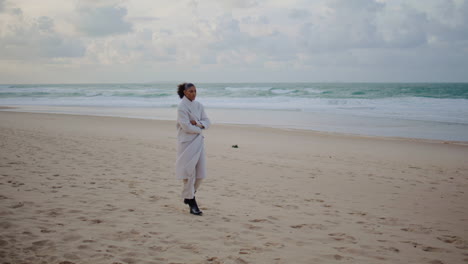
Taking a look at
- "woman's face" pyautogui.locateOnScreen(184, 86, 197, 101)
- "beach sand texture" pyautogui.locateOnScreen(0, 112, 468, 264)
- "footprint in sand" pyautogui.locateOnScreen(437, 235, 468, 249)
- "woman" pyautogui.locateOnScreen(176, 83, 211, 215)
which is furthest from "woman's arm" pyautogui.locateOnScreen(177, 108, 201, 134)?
"footprint in sand" pyautogui.locateOnScreen(437, 235, 468, 249)

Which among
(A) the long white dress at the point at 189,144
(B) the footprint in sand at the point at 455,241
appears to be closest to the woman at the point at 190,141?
(A) the long white dress at the point at 189,144

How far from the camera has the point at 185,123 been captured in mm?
4066

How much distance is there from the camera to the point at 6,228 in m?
3.45

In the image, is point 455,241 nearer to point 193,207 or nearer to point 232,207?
point 232,207

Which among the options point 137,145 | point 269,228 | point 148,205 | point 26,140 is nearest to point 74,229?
point 148,205

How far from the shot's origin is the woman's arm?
4.07 meters

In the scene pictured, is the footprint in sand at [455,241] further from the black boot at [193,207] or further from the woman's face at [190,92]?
the woman's face at [190,92]

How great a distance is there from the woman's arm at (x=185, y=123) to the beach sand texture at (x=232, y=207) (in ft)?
3.72

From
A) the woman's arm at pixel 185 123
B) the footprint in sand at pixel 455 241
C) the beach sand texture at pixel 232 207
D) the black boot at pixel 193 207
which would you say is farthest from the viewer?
the black boot at pixel 193 207

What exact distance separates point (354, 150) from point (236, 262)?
8.07 m

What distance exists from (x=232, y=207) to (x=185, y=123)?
1510mm

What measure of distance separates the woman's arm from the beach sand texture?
1133 millimetres

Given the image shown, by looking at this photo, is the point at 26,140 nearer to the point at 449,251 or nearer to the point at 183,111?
the point at 183,111

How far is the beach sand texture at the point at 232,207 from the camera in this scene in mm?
3266
